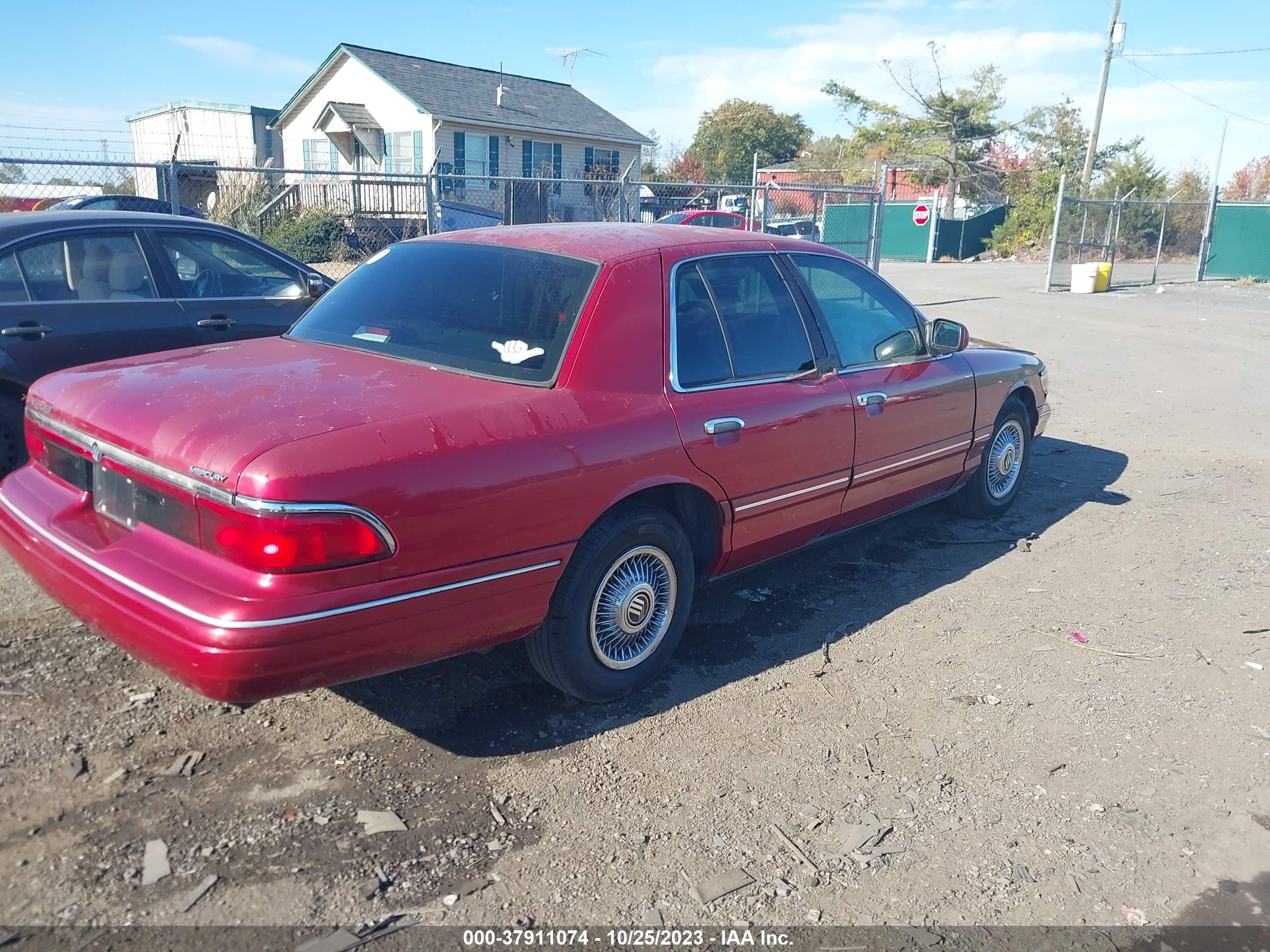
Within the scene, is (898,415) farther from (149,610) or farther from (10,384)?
(10,384)

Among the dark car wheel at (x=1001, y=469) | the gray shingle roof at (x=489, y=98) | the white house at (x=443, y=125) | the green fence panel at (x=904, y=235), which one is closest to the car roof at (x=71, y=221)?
the dark car wheel at (x=1001, y=469)

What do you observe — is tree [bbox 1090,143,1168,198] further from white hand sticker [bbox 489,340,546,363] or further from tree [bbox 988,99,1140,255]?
white hand sticker [bbox 489,340,546,363]

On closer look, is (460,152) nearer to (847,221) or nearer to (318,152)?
(318,152)

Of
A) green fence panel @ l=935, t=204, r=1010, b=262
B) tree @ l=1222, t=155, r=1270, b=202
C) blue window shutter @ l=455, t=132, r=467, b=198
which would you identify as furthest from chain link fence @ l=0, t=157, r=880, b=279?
tree @ l=1222, t=155, r=1270, b=202

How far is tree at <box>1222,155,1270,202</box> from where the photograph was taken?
2099 inches

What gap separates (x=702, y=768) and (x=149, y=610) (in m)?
1.80

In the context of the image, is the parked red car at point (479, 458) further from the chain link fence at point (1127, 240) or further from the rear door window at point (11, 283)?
the chain link fence at point (1127, 240)

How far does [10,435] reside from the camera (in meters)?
5.15

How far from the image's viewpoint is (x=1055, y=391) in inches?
407

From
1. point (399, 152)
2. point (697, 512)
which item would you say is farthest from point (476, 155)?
point (697, 512)

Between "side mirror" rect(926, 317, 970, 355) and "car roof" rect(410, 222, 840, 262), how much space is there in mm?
938

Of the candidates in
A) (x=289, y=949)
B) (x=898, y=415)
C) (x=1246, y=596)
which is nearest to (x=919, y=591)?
(x=898, y=415)

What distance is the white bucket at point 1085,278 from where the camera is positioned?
2272 centimetres

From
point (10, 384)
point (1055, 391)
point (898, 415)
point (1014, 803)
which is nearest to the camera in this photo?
point (1014, 803)
